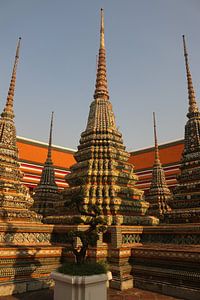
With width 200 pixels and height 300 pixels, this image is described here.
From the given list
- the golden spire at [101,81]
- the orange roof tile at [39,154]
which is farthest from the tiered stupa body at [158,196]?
the orange roof tile at [39,154]

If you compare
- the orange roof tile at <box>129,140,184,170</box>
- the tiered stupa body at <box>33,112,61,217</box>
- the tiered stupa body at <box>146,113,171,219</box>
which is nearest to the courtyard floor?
the tiered stupa body at <box>33,112,61,217</box>

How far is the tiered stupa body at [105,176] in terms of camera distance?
1009cm

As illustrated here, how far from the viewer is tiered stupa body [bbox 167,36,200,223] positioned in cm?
979

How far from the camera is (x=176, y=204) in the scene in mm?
10445

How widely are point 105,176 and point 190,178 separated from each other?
11.4ft

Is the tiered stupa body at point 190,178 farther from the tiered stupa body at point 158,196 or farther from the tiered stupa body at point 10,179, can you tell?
the tiered stupa body at point 158,196

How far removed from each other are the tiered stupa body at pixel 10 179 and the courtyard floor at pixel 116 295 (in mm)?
3287

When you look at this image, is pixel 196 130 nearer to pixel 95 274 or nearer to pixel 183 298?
pixel 183 298

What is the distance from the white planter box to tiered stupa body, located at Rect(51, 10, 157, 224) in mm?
3893

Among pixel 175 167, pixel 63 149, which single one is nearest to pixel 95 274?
pixel 175 167

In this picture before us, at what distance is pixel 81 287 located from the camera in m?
5.23

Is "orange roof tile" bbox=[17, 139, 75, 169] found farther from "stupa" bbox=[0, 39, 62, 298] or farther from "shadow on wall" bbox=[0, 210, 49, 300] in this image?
"shadow on wall" bbox=[0, 210, 49, 300]

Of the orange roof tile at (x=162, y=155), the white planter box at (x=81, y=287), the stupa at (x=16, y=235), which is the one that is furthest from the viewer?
the orange roof tile at (x=162, y=155)

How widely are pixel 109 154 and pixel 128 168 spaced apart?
3.88ft
